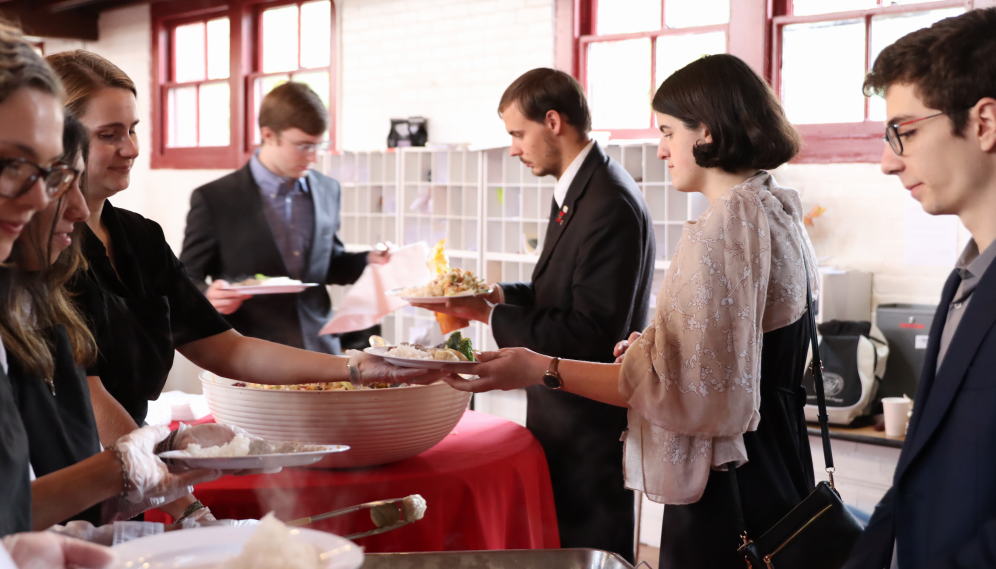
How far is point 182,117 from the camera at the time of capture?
789 centimetres

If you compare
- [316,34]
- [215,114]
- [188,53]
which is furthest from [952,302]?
[188,53]

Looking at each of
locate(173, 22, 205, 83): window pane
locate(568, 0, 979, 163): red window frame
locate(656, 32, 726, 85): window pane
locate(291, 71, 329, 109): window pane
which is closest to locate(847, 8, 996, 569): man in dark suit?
locate(568, 0, 979, 163): red window frame

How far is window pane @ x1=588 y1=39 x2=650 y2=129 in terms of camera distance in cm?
524

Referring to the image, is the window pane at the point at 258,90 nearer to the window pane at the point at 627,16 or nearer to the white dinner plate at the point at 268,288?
the window pane at the point at 627,16

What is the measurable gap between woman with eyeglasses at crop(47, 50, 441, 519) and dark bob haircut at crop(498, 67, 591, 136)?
117cm

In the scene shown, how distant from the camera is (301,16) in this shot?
22.8ft

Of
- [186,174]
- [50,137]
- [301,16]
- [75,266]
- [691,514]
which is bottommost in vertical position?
[691,514]

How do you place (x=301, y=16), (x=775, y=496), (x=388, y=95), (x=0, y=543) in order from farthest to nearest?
(x=301, y=16), (x=388, y=95), (x=775, y=496), (x=0, y=543)

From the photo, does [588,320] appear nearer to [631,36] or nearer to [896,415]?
[896,415]

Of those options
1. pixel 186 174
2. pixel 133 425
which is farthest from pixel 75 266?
pixel 186 174

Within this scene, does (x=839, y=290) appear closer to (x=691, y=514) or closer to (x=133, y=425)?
(x=691, y=514)

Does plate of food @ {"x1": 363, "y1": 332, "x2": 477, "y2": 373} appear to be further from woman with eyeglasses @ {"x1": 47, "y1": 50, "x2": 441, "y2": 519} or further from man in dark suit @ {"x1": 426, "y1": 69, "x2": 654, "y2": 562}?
man in dark suit @ {"x1": 426, "y1": 69, "x2": 654, "y2": 562}

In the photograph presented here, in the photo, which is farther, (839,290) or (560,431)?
(839,290)

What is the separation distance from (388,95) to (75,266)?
504cm
